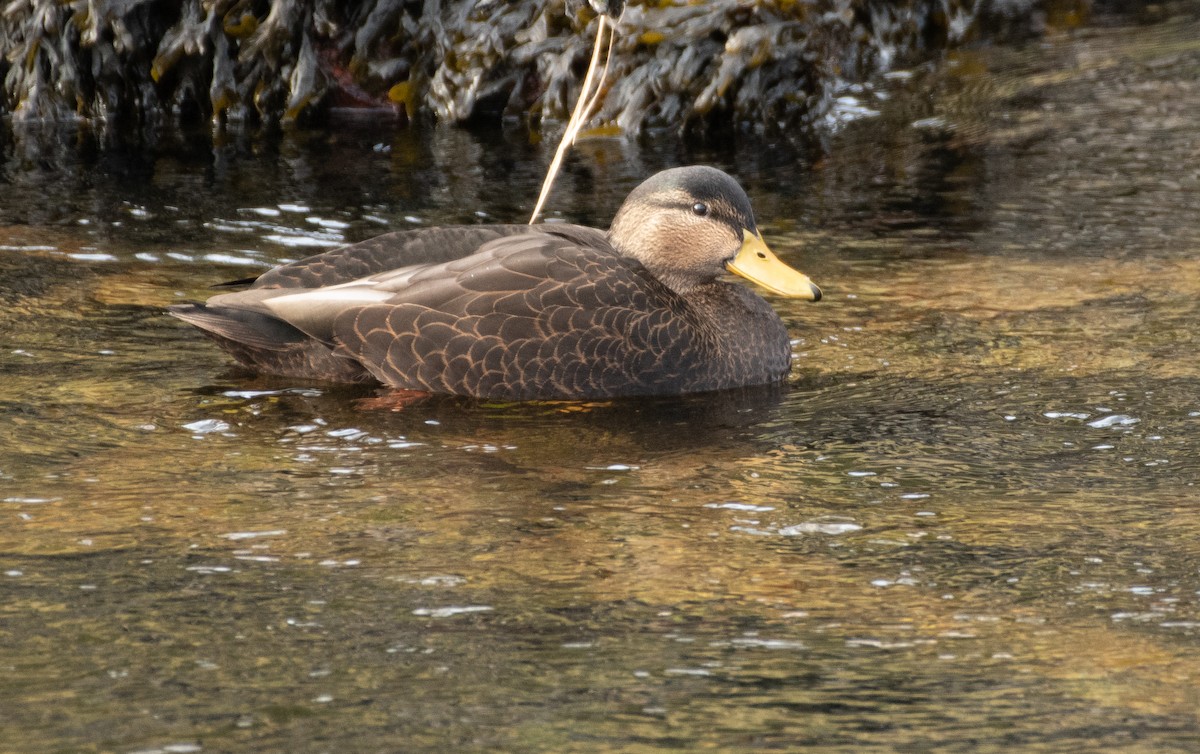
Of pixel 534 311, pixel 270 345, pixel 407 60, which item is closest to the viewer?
pixel 534 311

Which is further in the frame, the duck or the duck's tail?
the duck's tail

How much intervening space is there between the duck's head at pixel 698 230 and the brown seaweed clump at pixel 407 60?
15.2ft

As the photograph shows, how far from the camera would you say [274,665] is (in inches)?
162

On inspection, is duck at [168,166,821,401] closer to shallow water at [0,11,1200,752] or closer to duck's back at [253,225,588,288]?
duck's back at [253,225,588,288]

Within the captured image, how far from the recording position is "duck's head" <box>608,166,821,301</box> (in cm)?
708

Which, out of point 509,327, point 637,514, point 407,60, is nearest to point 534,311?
point 509,327

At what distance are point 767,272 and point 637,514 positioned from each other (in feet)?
6.64

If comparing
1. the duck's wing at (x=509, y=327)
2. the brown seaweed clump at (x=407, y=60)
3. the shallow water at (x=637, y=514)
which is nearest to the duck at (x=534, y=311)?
the duck's wing at (x=509, y=327)

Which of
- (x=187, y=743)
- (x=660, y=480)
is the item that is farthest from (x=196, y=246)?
(x=187, y=743)

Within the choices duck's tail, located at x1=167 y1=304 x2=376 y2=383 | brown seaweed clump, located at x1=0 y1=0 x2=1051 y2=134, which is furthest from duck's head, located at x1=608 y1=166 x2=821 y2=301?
brown seaweed clump, located at x1=0 y1=0 x2=1051 y2=134

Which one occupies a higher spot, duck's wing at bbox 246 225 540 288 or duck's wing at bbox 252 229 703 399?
duck's wing at bbox 246 225 540 288

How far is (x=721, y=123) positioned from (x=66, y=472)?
279 inches

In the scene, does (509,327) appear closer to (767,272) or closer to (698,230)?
(698,230)

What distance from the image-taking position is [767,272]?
7047 mm
